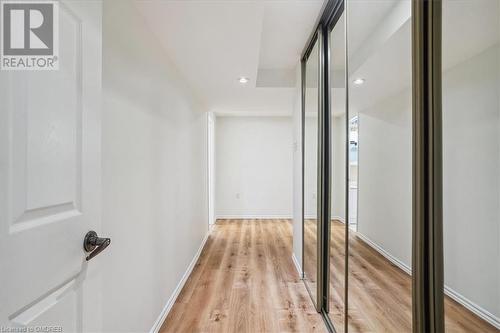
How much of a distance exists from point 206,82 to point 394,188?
237 cm

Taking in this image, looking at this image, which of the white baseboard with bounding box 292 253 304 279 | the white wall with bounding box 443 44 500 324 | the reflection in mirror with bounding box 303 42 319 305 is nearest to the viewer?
the white wall with bounding box 443 44 500 324

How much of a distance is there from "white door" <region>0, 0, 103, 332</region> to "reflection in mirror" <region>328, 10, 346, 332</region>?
1328 mm

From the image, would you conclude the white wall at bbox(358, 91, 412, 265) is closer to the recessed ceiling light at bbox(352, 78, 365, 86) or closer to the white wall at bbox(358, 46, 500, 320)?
the white wall at bbox(358, 46, 500, 320)

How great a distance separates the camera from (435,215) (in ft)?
2.42

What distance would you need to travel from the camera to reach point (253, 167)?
5.48 metres

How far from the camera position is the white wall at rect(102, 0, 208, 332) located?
1191mm

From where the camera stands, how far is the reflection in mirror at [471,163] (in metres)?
0.55

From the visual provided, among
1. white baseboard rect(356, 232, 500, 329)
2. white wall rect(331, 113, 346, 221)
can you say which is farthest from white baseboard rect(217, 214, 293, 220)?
white baseboard rect(356, 232, 500, 329)

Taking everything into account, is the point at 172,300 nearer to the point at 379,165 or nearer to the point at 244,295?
the point at 244,295

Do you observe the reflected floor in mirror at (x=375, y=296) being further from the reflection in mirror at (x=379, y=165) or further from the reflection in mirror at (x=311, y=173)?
the reflection in mirror at (x=311, y=173)

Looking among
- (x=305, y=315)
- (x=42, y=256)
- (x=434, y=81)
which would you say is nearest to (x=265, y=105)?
(x=305, y=315)

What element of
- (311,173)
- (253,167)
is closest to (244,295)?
(311,173)

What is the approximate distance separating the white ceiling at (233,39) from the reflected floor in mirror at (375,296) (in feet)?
5.01

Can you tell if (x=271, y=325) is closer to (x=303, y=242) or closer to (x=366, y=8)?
(x=303, y=242)
